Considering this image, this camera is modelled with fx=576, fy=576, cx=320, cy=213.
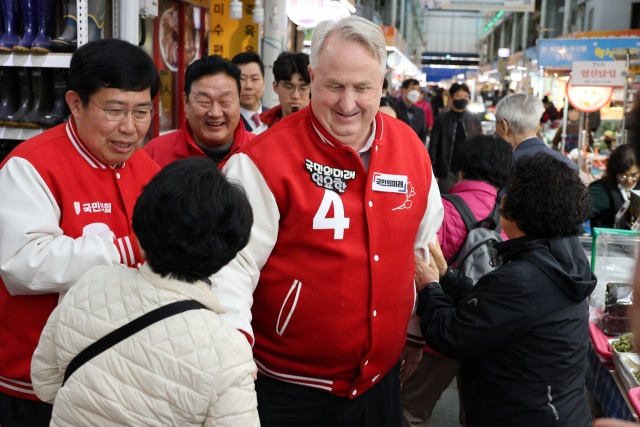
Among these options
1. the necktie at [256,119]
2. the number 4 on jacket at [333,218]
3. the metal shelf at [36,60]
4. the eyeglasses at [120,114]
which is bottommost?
the number 4 on jacket at [333,218]

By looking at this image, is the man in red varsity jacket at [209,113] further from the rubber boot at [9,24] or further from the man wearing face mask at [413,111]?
the man wearing face mask at [413,111]

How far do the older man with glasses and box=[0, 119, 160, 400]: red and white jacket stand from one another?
2.34 m

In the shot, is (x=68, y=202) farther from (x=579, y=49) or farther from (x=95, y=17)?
(x=579, y=49)

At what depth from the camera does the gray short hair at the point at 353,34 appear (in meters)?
1.87

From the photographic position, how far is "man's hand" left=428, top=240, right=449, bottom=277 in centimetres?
247

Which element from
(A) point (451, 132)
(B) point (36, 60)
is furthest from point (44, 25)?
(A) point (451, 132)

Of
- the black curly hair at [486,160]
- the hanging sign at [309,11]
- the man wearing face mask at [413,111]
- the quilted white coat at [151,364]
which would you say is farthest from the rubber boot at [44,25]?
the man wearing face mask at [413,111]

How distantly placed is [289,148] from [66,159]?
71 centimetres

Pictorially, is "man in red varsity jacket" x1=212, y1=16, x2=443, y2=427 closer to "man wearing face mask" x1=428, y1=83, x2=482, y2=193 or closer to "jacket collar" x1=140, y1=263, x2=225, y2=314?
"jacket collar" x1=140, y1=263, x2=225, y2=314

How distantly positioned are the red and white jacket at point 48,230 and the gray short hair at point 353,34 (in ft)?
2.63

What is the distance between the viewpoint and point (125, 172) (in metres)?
2.03

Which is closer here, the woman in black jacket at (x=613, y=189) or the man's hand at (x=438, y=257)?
the man's hand at (x=438, y=257)

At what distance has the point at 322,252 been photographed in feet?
6.13

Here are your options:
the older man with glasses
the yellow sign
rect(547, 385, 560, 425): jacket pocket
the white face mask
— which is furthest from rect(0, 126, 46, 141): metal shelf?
the white face mask
